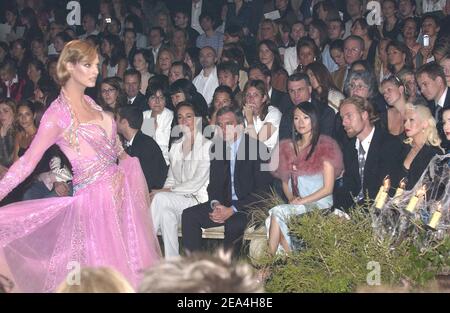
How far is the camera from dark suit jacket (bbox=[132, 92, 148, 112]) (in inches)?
385

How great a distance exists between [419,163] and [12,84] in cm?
583

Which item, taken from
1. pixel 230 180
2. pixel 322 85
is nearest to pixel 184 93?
pixel 322 85

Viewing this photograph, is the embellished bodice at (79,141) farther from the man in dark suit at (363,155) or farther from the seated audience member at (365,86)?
the seated audience member at (365,86)

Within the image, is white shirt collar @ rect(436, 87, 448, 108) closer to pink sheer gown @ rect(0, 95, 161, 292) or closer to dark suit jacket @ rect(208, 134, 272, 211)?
dark suit jacket @ rect(208, 134, 272, 211)

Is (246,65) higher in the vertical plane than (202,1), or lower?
lower

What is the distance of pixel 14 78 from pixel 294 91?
4.23 meters

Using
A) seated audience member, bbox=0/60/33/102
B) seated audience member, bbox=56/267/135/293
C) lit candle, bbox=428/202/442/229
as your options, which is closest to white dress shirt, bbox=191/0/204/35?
seated audience member, bbox=0/60/33/102

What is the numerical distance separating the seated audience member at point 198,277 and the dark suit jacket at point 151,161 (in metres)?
6.03

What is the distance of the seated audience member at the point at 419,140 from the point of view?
282 inches

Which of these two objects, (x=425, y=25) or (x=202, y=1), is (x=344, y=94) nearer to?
(x=425, y=25)

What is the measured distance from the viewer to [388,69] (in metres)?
9.19

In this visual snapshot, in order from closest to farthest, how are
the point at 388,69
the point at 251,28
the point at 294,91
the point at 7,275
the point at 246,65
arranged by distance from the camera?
the point at 7,275
the point at 294,91
the point at 388,69
the point at 246,65
the point at 251,28

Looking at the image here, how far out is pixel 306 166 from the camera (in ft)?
24.9
